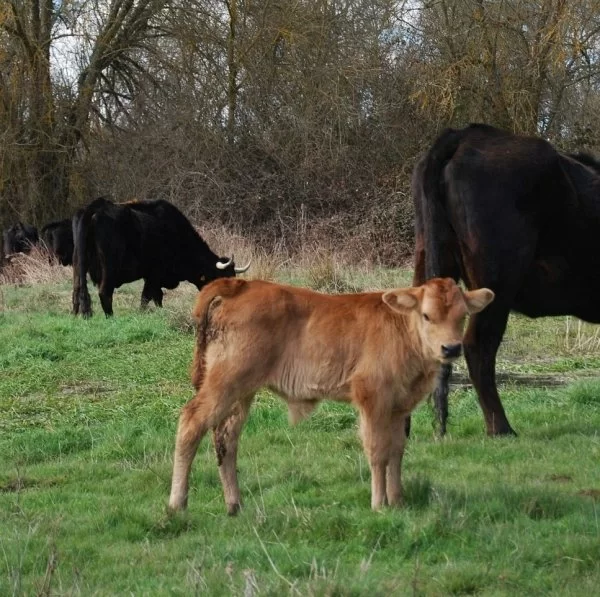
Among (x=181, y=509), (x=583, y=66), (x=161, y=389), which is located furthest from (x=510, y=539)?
(x=583, y=66)

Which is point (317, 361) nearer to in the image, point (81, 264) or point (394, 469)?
point (394, 469)

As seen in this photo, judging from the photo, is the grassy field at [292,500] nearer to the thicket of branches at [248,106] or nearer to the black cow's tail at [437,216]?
the black cow's tail at [437,216]

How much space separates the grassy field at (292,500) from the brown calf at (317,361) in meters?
0.30

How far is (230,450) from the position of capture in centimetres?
579

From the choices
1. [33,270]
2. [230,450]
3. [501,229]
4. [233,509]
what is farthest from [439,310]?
[33,270]

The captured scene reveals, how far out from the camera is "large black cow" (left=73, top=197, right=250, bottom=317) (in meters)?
17.9

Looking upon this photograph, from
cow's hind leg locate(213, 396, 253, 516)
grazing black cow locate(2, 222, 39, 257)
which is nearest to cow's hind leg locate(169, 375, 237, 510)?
cow's hind leg locate(213, 396, 253, 516)

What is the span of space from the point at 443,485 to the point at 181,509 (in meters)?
1.58

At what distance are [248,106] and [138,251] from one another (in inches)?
530

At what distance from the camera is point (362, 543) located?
15.9 ft

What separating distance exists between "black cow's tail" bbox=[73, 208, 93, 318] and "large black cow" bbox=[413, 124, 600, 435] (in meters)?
9.91

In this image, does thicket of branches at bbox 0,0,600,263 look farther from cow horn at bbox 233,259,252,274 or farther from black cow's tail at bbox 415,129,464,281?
black cow's tail at bbox 415,129,464,281

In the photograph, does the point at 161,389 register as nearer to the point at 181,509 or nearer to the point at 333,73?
the point at 181,509

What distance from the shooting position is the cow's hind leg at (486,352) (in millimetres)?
7637
